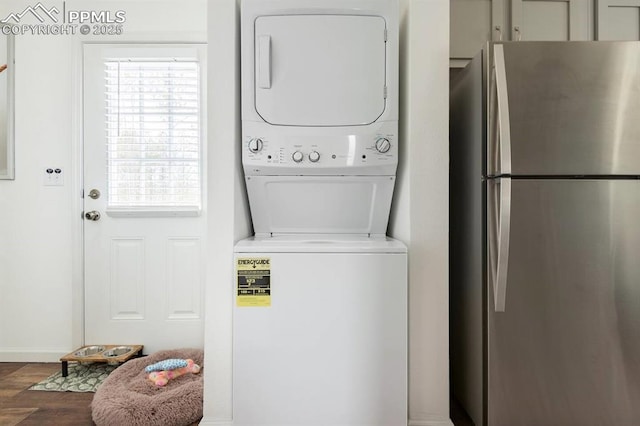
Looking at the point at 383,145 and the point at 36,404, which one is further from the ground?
the point at 383,145

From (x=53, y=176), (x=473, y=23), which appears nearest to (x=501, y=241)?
(x=473, y=23)

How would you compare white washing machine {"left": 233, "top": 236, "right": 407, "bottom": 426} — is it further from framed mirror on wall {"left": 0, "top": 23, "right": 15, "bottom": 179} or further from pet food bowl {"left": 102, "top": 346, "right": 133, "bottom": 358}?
framed mirror on wall {"left": 0, "top": 23, "right": 15, "bottom": 179}

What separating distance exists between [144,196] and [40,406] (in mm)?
1249

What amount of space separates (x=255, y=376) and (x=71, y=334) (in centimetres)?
170

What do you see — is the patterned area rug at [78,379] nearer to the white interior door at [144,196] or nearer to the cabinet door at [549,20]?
the white interior door at [144,196]

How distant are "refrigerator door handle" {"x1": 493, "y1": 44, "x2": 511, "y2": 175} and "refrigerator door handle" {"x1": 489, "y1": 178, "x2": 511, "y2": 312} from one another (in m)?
0.06

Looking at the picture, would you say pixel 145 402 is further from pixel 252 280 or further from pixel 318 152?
pixel 318 152

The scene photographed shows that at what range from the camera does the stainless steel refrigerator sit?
4.42 feet

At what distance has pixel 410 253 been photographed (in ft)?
4.89

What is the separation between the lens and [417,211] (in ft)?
4.91

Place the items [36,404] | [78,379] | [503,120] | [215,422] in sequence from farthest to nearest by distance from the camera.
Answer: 1. [78,379]
2. [36,404]
3. [215,422]
4. [503,120]

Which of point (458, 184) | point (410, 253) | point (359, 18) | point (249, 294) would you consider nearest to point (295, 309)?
point (249, 294)

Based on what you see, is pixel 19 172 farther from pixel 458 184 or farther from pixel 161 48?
pixel 458 184

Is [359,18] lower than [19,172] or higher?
higher
